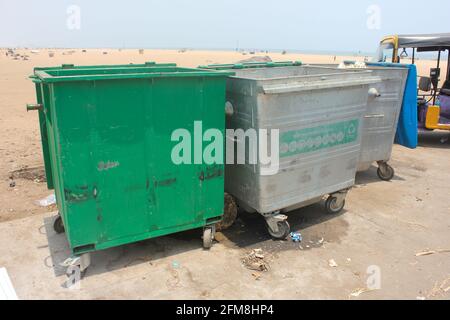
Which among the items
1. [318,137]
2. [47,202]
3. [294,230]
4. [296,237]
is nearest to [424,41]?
[318,137]

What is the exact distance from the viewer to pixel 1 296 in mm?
3000

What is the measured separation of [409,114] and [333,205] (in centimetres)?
235

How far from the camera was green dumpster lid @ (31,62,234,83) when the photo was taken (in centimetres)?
287

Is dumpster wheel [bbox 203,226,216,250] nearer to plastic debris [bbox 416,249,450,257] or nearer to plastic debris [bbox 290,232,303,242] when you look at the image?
plastic debris [bbox 290,232,303,242]

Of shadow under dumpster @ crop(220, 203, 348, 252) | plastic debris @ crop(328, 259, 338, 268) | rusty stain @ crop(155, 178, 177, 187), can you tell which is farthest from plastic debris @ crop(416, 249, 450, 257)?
rusty stain @ crop(155, 178, 177, 187)

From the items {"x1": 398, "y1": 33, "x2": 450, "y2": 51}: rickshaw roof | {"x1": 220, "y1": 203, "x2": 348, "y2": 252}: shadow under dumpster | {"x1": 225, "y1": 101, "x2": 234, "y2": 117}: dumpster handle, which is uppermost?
{"x1": 398, "y1": 33, "x2": 450, "y2": 51}: rickshaw roof

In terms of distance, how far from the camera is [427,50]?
8883mm

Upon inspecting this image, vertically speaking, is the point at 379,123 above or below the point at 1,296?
above

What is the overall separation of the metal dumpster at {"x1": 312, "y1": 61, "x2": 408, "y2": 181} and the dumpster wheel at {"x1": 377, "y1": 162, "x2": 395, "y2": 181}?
0.13m

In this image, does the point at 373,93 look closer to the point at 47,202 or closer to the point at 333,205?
the point at 333,205
